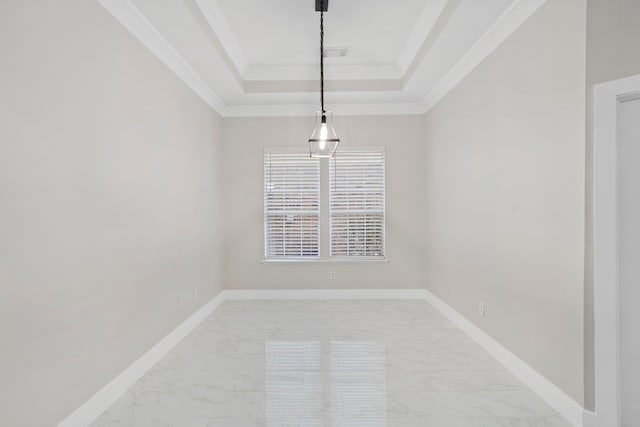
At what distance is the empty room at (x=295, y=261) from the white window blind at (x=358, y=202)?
326mm

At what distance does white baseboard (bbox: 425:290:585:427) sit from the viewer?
222cm

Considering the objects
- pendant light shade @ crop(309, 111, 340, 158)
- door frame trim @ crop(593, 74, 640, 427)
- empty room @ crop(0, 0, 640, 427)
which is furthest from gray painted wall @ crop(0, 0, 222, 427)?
door frame trim @ crop(593, 74, 640, 427)

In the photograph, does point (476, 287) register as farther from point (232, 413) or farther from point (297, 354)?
point (232, 413)

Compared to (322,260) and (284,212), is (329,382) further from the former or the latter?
(284,212)

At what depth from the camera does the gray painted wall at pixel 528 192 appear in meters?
2.21

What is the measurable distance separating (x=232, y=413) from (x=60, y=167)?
192 cm

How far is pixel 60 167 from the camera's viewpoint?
2.06 metres

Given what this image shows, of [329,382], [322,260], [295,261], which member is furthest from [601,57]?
[295,261]

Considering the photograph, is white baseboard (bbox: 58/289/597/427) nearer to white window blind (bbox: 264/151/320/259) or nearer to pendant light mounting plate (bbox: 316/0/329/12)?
white window blind (bbox: 264/151/320/259)

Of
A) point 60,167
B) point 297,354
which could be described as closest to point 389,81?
point 297,354

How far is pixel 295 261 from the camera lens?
17.5 ft

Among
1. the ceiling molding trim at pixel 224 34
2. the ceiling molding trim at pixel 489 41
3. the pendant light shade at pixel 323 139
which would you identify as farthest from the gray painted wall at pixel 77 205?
the ceiling molding trim at pixel 489 41

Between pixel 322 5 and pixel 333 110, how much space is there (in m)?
2.15

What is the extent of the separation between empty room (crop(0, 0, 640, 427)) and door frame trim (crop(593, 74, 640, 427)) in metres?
0.01
